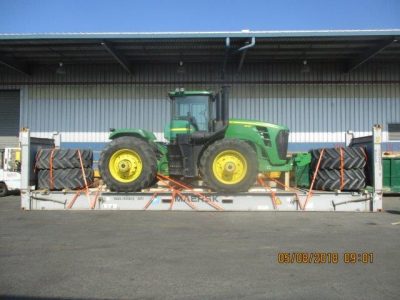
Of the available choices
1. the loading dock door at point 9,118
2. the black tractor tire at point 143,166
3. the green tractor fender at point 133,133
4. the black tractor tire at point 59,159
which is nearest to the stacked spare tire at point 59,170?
the black tractor tire at point 59,159

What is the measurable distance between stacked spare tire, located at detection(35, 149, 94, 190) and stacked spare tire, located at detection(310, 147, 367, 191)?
20.0ft

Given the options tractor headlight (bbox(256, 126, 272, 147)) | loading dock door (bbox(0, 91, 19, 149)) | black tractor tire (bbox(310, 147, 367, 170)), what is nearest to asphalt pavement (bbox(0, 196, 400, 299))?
black tractor tire (bbox(310, 147, 367, 170))

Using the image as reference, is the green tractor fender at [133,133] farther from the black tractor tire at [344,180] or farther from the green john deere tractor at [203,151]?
the black tractor tire at [344,180]

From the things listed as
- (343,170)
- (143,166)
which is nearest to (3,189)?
(143,166)

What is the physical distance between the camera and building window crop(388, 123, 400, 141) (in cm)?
2092

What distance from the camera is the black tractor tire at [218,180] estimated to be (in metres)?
10.6

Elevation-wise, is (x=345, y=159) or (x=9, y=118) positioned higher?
(x=9, y=118)

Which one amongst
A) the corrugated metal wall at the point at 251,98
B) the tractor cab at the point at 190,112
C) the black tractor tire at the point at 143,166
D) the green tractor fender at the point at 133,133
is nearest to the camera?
the black tractor tire at the point at 143,166

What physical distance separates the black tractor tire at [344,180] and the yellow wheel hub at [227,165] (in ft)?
7.07

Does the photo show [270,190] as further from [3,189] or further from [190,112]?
[3,189]

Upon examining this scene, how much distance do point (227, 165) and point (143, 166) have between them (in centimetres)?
206

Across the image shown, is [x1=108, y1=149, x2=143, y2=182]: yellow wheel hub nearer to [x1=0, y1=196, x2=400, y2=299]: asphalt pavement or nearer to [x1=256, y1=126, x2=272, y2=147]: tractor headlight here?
[x1=0, y1=196, x2=400, y2=299]: asphalt pavement

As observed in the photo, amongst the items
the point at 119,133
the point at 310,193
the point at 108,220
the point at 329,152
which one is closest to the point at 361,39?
the point at 329,152

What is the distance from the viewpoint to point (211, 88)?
21.1m
